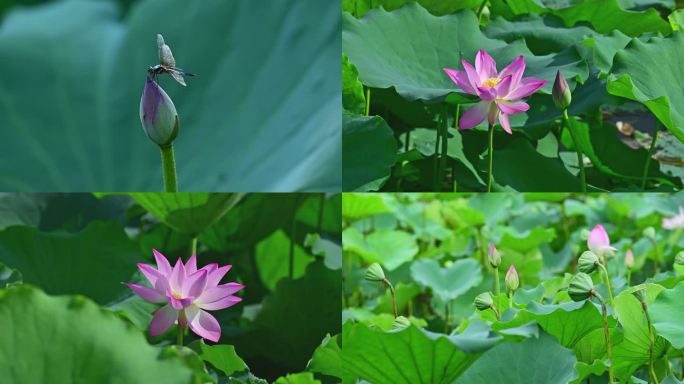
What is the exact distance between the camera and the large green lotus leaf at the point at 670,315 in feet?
2.41

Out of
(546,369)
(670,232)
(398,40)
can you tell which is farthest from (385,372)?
(670,232)

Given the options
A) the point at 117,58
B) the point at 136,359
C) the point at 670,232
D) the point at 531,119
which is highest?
the point at 117,58

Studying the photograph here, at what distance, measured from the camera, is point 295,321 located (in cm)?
101

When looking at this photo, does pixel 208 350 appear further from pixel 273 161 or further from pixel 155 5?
pixel 155 5

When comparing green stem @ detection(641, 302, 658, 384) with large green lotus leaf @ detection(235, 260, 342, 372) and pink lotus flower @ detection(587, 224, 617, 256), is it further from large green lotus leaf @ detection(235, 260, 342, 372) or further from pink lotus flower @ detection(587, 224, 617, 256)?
large green lotus leaf @ detection(235, 260, 342, 372)

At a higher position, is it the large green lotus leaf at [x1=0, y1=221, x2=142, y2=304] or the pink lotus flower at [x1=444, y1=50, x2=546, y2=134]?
the pink lotus flower at [x1=444, y1=50, x2=546, y2=134]

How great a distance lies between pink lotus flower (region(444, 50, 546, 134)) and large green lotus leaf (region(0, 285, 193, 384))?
1.74 feet

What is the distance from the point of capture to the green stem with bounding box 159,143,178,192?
0.75m

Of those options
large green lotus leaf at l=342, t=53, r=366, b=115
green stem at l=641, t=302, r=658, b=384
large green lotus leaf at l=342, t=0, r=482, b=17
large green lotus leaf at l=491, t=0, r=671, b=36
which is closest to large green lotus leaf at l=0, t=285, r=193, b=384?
green stem at l=641, t=302, r=658, b=384

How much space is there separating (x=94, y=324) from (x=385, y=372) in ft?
0.83

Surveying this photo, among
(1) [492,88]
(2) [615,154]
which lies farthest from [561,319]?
(2) [615,154]

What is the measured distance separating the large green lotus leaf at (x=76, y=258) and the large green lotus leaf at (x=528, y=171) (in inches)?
21.1

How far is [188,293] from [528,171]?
710 millimetres

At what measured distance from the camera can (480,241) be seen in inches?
59.7
